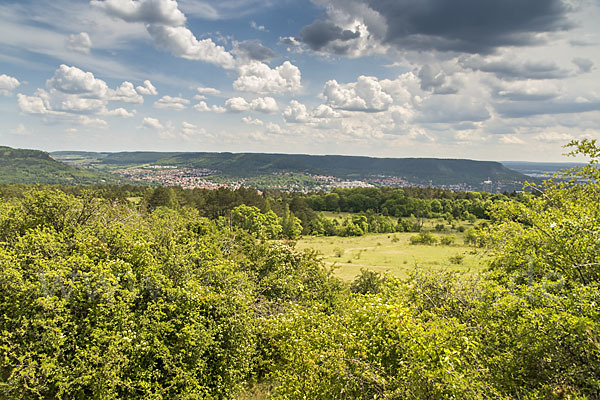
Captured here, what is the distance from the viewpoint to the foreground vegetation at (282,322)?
543cm

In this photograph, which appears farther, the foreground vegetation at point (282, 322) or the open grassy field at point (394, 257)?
the open grassy field at point (394, 257)

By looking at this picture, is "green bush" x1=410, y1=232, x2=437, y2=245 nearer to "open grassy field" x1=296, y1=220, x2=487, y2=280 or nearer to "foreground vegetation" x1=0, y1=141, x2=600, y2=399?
"open grassy field" x1=296, y1=220, x2=487, y2=280

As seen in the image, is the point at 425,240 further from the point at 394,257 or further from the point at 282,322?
the point at 282,322

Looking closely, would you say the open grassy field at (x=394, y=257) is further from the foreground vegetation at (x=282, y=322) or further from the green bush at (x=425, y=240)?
the foreground vegetation at (x=282, y=322)

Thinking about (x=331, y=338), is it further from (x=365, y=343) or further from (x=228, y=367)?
(x=228, y=367)

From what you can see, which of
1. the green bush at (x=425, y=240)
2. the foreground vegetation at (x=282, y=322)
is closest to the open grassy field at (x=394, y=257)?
the green bush at (x=425, y=240)

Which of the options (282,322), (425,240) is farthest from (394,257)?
(282,322)

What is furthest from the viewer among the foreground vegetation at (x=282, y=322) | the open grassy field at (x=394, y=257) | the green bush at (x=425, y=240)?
the green bush at (x=425, y=240)

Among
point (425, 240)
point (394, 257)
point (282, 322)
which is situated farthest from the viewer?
point (425, 240)

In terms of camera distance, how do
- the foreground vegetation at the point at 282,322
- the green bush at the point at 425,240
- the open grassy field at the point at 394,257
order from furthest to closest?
the green bush at the point at 425,240 < the open grassy field at the point at 394,257 < the foreground vegetation at the point at 282,322

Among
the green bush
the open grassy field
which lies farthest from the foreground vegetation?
the green bush

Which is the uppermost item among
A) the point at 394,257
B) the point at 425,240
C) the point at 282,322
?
the point at 282,322

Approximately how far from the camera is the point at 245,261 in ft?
63.1

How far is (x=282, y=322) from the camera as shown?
460 inches
